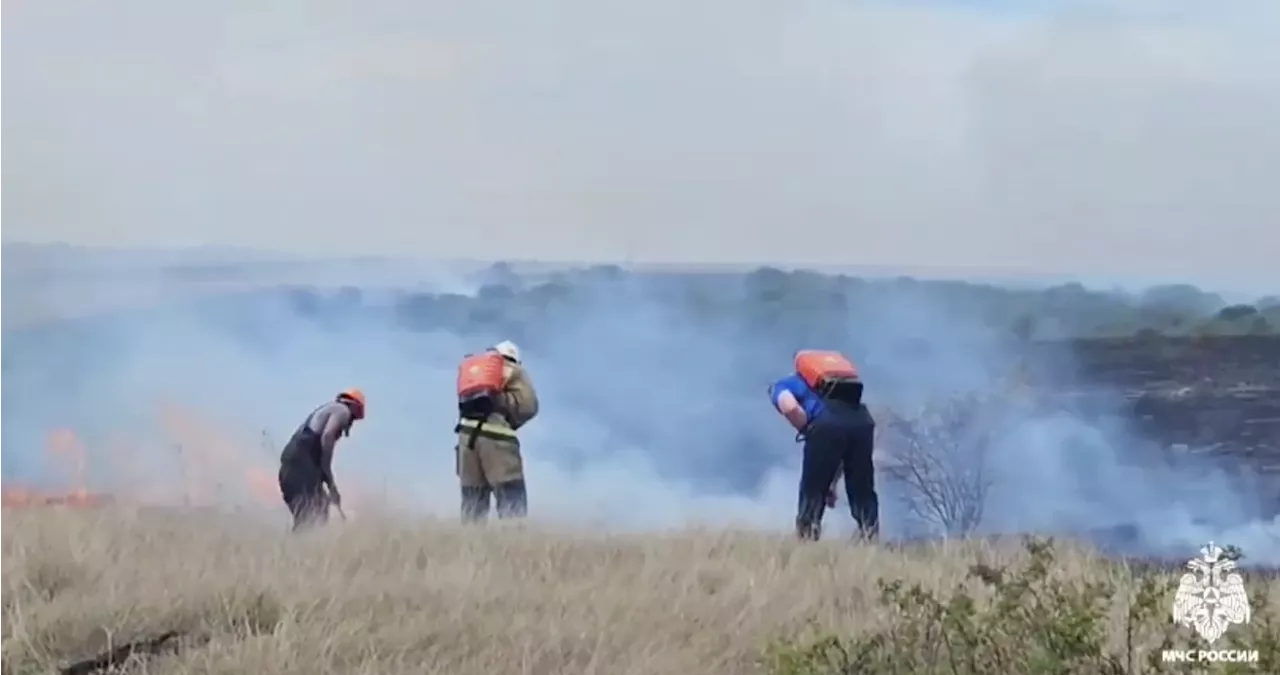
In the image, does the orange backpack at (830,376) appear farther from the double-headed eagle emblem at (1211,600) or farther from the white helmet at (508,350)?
the double-headed eagle emblem at (1211,600)

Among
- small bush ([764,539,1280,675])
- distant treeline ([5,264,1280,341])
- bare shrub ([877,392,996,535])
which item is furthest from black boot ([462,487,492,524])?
small bush ([764,539,1280,675])

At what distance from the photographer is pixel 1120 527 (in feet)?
14.0

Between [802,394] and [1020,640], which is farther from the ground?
[802,394]

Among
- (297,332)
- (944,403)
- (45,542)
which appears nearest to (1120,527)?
(944,403)

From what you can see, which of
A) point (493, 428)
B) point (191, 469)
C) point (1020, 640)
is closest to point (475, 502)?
point (493, 428)

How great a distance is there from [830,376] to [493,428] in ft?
3.02

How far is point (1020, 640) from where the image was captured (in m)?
2.95

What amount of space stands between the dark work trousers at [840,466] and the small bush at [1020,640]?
104 centimetres

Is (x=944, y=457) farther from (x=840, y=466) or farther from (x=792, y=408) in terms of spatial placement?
(x=792, y=408)

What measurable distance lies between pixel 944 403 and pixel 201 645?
7.11ft

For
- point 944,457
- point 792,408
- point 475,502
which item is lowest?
point 475,502

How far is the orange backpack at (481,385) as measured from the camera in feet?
14.5

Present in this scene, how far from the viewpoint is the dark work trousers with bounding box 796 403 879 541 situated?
425 centimetres

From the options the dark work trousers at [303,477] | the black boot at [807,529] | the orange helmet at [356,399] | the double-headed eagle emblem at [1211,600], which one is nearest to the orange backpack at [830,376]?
the black boot at [807,529]
